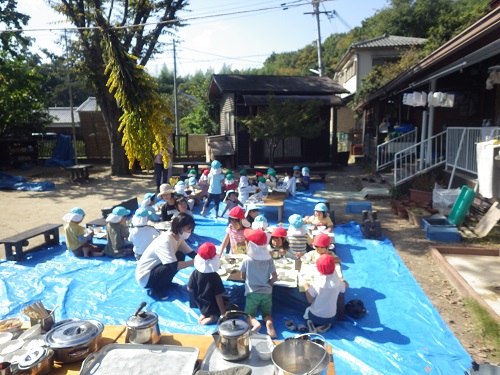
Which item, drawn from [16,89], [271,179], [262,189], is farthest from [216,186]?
[16,89]

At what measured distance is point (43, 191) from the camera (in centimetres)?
1327

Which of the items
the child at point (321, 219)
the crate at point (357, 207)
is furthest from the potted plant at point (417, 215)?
the child at point (321, 219)

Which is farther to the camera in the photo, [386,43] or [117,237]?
[386,43]

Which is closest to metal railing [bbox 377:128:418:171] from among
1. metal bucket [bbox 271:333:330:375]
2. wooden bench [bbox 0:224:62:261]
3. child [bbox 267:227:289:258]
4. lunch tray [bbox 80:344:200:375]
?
child [bbox 267:227:289:258]

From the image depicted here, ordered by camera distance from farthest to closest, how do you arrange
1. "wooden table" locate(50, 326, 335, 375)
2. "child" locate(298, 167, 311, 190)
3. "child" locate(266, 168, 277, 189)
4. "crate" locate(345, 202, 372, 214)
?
"child" locate(298, 167, 311, 190) → "child" locate(266, 168, 277, 189) → "crate" locate(345, 202, 372, 214) → "wooden table" locate(50, 326, 335, 375)

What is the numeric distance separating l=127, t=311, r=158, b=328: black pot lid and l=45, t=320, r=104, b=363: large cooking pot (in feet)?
0.71

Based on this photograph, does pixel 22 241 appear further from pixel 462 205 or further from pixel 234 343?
pixel 462 205

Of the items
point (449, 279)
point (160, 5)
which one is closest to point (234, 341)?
point (449, 279)

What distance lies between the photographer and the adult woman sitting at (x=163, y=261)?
491 cm

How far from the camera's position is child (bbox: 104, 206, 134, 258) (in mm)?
6508

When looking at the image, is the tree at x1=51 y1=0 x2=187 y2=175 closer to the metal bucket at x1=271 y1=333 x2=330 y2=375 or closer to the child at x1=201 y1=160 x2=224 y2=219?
the child at x1=201 y1=160 x2=224 y2=219

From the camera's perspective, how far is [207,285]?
425 cm

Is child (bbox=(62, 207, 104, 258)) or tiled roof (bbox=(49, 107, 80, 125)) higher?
tiled roof (bbox=(49, 107, 80, 125))

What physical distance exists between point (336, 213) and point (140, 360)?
7937 mm
